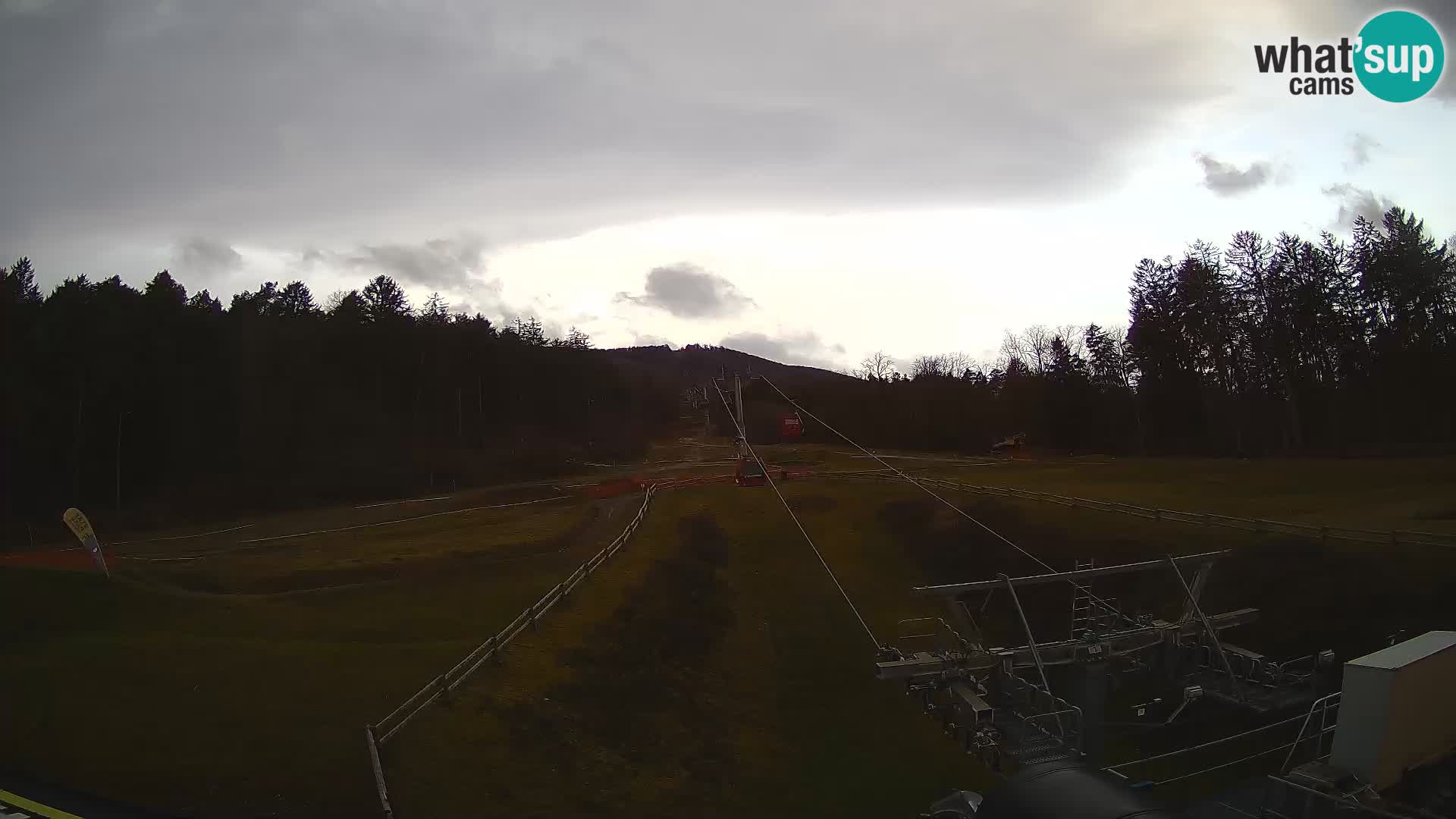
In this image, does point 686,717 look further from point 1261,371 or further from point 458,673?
point 1261,371

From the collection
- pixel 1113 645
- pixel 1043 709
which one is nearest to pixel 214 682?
pixel 1043 709

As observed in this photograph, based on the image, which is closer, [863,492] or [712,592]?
[712,592]

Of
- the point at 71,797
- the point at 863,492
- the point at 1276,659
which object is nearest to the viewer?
the point at 71,797

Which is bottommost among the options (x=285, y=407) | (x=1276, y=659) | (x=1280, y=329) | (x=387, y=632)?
(x=1276, y=659)

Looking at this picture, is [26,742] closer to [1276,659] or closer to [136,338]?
[1276,659]

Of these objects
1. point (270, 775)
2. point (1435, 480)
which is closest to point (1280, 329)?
point (1435, 480)
